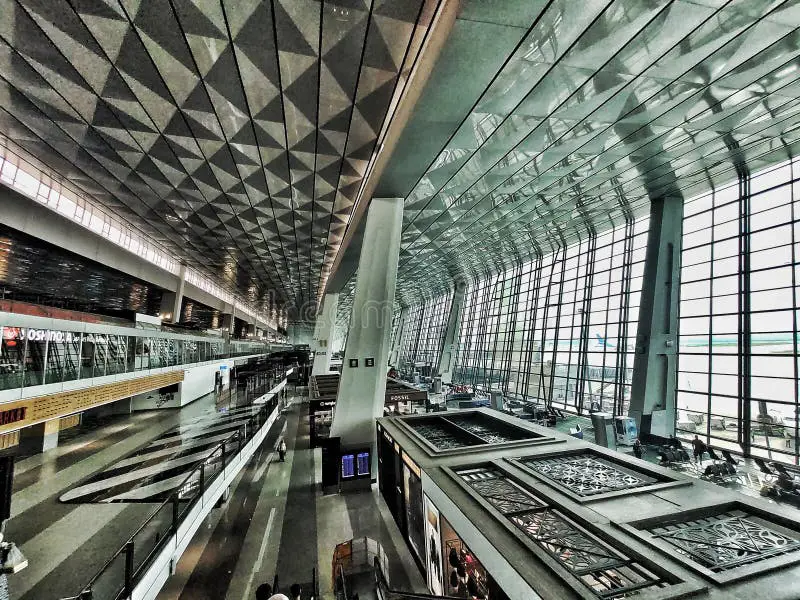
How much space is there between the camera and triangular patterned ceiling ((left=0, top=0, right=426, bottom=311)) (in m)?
5.69

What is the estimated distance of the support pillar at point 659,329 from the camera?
1287 cm

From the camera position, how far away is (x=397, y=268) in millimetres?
11719

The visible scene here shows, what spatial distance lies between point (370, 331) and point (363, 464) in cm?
425

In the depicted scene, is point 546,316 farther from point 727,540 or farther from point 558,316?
point 727,540

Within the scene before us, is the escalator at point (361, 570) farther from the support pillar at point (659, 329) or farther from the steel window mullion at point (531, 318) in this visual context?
the steel window mullion at point (531, 318)

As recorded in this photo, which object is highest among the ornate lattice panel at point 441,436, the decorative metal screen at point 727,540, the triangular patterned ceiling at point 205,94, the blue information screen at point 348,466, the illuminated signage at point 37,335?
the triangular patterned ceiling at point 205,94

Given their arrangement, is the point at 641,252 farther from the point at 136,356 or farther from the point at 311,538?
the point at 136,356

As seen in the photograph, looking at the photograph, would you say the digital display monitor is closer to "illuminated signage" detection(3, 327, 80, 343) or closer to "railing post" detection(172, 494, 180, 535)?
"railing post" detection(172, 494, 180, 535)

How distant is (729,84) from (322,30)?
28.2 feet

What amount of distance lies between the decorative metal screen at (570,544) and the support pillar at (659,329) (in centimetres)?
1096

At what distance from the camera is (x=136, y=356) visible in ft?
52.1

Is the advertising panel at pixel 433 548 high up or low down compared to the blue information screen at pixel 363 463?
up

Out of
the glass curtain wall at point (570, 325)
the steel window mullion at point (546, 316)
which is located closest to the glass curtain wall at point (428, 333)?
the glass curtain wall at point (570, 325)

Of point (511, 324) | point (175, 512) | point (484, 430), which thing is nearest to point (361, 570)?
point (175, 512)
